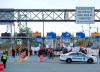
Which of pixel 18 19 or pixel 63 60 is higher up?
pixel 18 19

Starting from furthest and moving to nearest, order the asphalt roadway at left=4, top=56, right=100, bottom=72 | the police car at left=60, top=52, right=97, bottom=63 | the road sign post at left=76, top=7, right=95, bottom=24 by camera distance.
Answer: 1. the road sign post at left=76, top=7, right=95, bottom=24
2. the police car at left=60, top=52, right=97, bottom=63
3. the asphalt roadway at left=4, top=56, right=100, bottom=72

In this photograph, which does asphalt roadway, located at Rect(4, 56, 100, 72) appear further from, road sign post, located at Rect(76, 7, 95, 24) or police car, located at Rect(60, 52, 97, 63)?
road sign post, located at Rect(76, 7, 95, 24)

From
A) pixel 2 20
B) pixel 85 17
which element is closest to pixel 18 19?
pixel 2 20

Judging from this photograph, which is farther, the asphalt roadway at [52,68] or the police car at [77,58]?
the police car at [77,58]

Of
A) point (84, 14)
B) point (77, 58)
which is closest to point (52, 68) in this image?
point (77, 58)

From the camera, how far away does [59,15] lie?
2121 inches

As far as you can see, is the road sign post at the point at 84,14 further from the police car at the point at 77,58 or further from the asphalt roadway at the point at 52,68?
the asphalt roadway at the point at 52,68

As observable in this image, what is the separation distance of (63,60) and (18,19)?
16853 mm

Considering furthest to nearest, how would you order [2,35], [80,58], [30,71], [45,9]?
[2,35] < [45,9] < [80,58] < [30,71]

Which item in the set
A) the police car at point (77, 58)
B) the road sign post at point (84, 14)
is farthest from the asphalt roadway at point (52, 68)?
the road sign post at point (84, 14)

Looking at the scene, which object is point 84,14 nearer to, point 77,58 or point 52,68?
point 77,58

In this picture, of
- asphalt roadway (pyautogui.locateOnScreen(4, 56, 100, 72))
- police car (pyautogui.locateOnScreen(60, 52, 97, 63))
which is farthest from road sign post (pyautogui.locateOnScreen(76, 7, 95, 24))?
asphalt roadway (pyautogui.locateOnScreen(4, 56, 100, 72))

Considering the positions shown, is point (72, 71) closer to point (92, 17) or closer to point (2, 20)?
point (92, 17)

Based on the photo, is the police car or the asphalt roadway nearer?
the asphalt roadway
